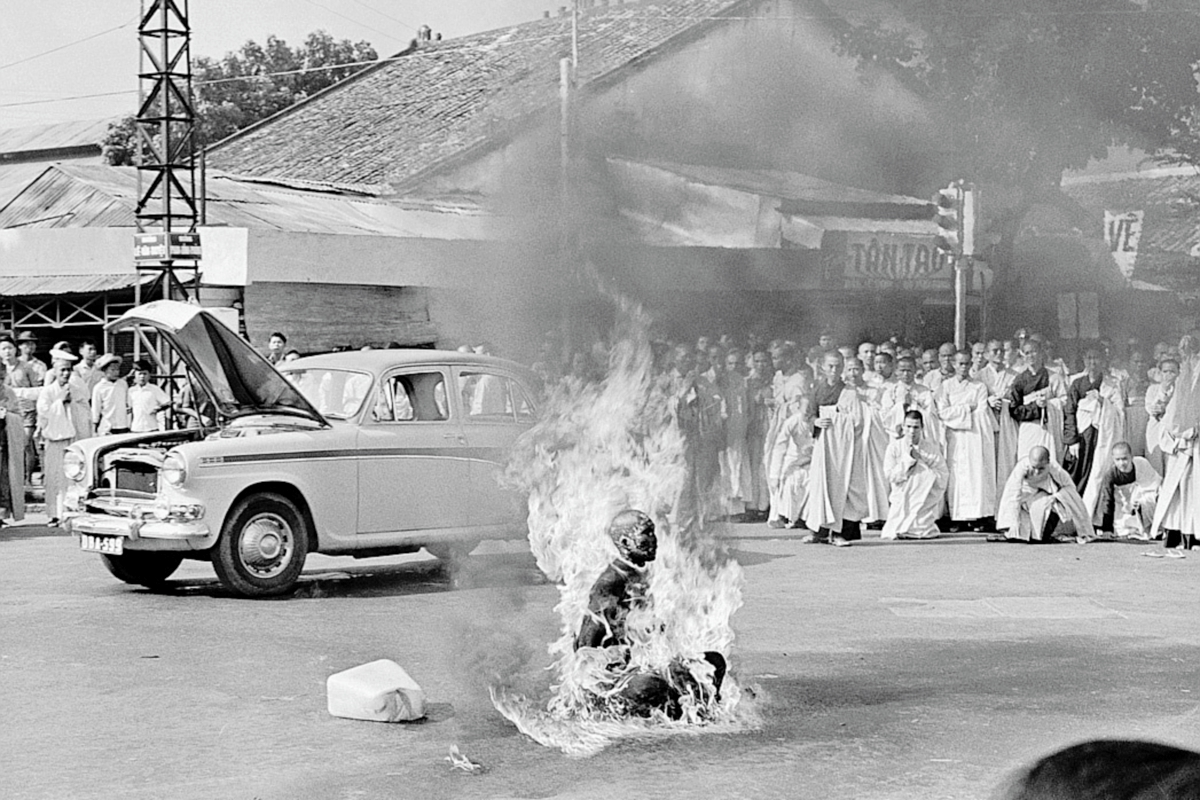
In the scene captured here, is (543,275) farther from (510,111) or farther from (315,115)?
(315,115)

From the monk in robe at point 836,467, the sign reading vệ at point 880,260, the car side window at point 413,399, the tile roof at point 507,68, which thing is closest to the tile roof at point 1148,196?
the sign reading vệ at point 880,260

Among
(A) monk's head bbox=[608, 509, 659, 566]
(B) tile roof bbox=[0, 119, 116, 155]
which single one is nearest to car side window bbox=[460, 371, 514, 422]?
(A) monk's head bbox=[608, 509, 659, 566]

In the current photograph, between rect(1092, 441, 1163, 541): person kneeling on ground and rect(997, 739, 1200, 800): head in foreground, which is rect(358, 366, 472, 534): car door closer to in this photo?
rect(1092, 441, 1163, 541): person kneeling on ground

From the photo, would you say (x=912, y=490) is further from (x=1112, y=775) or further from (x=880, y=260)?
(x=1112, y=775)

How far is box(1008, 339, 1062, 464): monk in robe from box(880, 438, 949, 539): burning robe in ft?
3.01

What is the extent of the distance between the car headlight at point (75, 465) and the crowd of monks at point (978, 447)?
5634 millimetres

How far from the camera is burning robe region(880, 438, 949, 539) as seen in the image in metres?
15.3

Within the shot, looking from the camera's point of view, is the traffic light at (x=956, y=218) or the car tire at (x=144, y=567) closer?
the traffic light at (x=956, y=218)

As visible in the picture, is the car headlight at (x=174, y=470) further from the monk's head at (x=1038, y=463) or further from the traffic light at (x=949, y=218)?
the monk's head at (x=1038, y=463)

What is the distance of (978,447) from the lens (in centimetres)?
1559

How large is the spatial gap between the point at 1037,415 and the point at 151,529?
8.88 meters

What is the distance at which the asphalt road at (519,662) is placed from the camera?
20.5 feet

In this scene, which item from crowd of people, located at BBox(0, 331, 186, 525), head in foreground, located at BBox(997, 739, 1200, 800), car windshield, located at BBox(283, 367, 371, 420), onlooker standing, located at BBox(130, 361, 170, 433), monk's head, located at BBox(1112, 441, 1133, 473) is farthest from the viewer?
onlooker standing, located at BBox(130, 361, 170, 433)

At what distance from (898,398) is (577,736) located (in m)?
9.33
